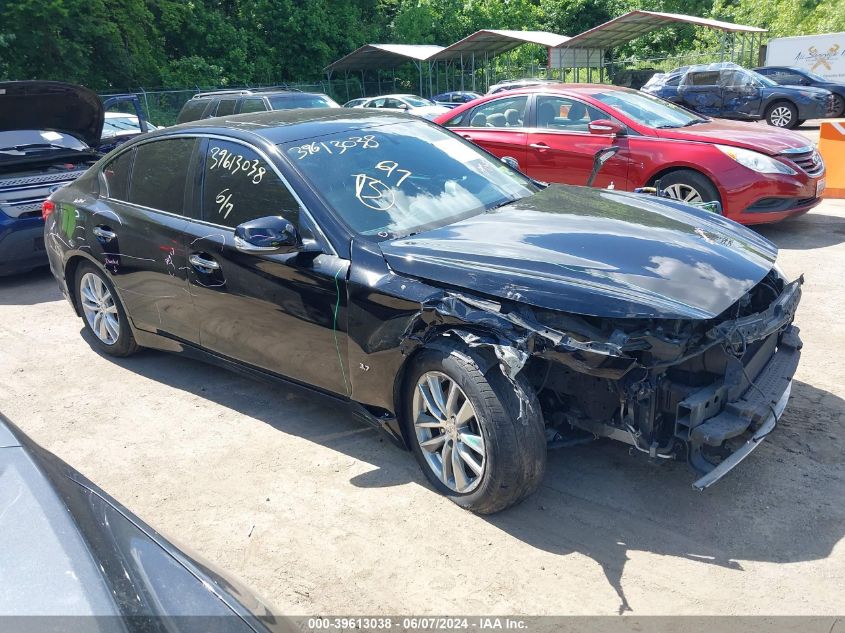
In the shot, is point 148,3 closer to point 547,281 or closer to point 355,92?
point 355,92

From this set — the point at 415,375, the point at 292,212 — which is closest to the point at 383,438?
the point at 415,375

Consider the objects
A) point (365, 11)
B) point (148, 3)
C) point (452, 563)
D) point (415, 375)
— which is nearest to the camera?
point (452, 563)

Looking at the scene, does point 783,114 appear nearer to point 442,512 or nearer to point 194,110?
point 194,110

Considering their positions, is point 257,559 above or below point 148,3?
below

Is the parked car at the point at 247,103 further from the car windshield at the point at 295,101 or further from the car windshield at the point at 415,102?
the car windshield at the point at 415,102

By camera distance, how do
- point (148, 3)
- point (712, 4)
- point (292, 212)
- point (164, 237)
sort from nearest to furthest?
point (292, 212), point (164, 237), point (148, 3), point (712, 4)

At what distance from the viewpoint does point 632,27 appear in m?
24.7

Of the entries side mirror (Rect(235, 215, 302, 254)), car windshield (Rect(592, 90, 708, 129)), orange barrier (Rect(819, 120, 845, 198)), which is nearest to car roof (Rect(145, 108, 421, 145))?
side mirror (Rect(235, 215, 302, 254))

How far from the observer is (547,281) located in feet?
9.95

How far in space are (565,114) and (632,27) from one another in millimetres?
18977

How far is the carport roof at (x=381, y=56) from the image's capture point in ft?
97.9

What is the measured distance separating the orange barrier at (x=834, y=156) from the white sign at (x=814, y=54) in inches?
656

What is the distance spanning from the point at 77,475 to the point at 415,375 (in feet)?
5.01

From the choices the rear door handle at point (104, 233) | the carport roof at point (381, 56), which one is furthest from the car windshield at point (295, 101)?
the carport roof at point (381, 56)
